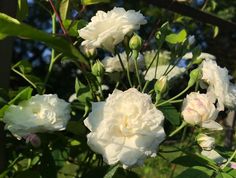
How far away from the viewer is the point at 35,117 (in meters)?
0.64

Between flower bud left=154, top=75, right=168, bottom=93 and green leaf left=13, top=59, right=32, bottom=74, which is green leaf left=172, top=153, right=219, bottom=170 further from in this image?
green leaf left=13, top=59, right=32, bottom=74

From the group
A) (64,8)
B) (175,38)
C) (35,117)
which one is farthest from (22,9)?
(175,38)

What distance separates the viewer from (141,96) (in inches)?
23.5

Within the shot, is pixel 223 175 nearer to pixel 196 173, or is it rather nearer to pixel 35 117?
pixel 196 173

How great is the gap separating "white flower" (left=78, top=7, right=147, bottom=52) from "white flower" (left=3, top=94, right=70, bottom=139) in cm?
10

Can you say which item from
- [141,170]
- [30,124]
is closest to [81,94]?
[30,124]

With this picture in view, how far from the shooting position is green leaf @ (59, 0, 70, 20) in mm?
795

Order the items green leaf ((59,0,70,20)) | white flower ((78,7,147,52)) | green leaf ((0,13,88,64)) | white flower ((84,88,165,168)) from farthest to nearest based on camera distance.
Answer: green leaf ((59,0,70,20)), white flower ((78,7,147,52)), white flower ((84,88,165,168)), green leaf ((0,13,88,64))

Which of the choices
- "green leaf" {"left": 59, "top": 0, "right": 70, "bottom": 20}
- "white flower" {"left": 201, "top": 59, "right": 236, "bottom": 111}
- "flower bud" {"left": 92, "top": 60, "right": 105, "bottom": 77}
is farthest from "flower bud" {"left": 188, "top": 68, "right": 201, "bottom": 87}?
"green leaf" {"left": 59, "top": 0, "right": 70, "bottom": 20}

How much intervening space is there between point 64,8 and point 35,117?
0.73 feet

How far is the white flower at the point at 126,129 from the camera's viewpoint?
0.57m

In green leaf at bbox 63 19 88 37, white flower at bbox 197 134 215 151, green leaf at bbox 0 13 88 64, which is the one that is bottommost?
white flower at bbox 197 134 215 151

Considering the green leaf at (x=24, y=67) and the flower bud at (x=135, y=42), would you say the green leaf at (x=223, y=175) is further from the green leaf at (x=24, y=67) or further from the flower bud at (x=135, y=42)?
the green leaf at (x=24, y=67)

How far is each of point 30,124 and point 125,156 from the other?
137mm
